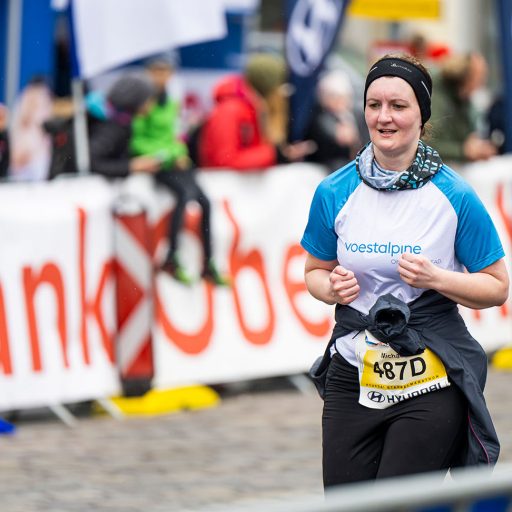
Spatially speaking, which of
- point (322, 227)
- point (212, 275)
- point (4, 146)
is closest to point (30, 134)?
point (4, 146)

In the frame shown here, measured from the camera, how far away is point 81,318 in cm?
891

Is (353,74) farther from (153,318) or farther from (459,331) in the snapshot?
(459,331)

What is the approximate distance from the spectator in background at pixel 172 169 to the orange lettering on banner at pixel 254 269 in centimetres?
15

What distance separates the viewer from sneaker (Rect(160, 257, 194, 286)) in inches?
369

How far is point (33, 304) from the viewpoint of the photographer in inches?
343

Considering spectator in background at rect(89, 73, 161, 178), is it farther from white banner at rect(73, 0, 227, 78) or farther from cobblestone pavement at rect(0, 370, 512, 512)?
cobblestone pavement at rect(0, 370, 512, 512)

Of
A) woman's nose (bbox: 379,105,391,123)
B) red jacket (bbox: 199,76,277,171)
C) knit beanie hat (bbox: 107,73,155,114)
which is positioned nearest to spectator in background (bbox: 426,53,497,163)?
red jacket (bbox: 199,76,277,171)

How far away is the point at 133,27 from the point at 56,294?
7.85 feet

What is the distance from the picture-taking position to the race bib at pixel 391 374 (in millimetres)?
4473

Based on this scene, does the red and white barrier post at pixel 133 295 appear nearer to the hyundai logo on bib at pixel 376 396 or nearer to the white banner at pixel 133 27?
the white banner at pixel 133 27

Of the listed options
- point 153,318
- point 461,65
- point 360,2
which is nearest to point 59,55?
point 360,2

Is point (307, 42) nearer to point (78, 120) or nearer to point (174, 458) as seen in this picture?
point (78, 120)

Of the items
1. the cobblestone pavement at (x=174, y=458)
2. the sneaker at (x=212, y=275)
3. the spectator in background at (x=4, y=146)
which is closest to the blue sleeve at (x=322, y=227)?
the cobblestone pavement at (x=174, y=458)

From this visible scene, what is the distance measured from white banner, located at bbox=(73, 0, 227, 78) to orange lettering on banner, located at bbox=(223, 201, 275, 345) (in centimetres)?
138
